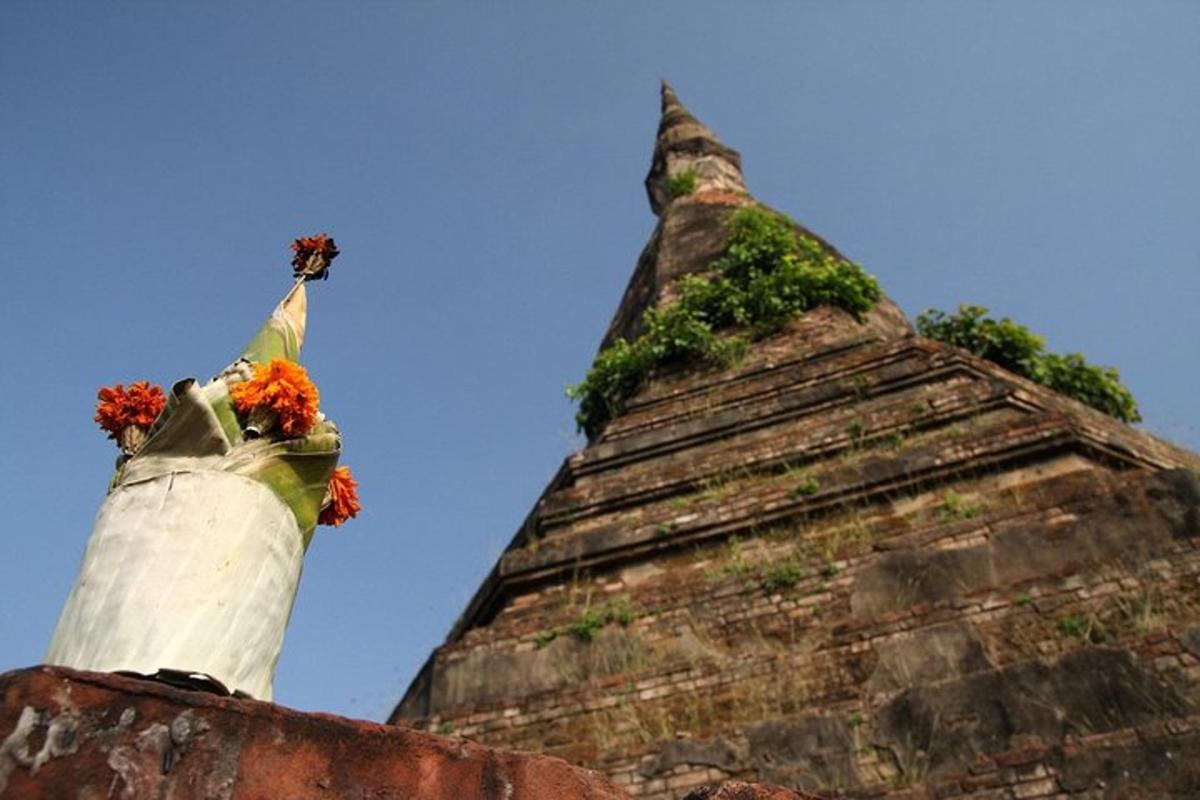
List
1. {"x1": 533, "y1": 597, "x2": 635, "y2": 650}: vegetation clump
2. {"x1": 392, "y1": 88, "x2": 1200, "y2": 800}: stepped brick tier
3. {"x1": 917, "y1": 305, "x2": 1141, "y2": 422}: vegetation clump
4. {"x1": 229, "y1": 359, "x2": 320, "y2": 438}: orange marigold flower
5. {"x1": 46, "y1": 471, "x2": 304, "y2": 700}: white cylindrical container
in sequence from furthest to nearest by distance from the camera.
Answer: {"x1": 917, "y1": 305, "x2": 1141, "y2": 422}: vegetation clump, {"x1": 533, "y1": 597, "x2": 635, "y2": 650}: vegetation clump, {"x1": 392, "y1": 88, "x2": 1200, "y2": 800}: stepped brick tier, {"x1": 229, "y1": 359, "x2": 320, "y2": 438}: orange marigold flower, {"x1": 46, "y1": 471, "x2": 304, "y2": 700}: white cylindrical container

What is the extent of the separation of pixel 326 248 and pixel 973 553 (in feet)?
12.3

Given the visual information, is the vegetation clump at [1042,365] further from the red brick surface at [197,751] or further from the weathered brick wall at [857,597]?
the red brick surface at [197,751]

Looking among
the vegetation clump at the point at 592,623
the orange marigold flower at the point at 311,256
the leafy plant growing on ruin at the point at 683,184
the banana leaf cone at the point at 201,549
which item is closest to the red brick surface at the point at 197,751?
the banana leaf cone at the point at 201,549

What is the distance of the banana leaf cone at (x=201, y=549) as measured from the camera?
103 inches

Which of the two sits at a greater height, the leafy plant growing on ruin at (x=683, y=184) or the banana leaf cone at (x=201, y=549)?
the leafy plant growing on ruin at (x=683, y=184)

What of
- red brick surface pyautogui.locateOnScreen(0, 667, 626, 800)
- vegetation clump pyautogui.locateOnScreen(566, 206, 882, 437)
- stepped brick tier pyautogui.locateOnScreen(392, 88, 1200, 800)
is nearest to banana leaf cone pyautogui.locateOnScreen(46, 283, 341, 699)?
red brick surface pyautogui.locateOnScreen(0, 667, 626, 800)

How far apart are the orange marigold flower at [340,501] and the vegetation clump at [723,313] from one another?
644 centimetres

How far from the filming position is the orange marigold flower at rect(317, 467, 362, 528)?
11.5 feet

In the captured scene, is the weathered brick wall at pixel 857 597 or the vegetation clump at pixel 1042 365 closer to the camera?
the weathered brick wall at pixel 857 597

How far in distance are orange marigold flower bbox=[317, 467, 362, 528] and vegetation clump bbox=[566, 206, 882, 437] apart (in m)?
6.44

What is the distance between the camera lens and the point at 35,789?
1.66 meters

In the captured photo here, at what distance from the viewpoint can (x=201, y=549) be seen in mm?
2818

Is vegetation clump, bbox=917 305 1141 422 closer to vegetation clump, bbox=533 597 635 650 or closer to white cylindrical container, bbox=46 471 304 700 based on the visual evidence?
vegetation clump, bbox=533 597 635 650

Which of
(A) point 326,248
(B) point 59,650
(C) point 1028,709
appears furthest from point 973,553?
(B) point 59,650
